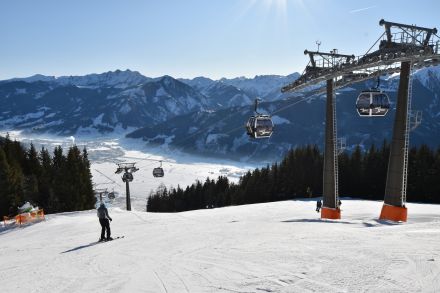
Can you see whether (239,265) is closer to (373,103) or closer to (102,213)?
(102,213)

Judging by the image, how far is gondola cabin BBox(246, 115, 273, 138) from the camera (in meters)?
A: 31.5

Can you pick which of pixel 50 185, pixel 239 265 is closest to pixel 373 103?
pixel 239 265

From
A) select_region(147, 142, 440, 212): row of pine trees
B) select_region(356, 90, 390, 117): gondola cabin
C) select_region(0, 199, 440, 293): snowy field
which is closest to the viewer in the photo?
select_region(0, 199, 440, 293): snowy field

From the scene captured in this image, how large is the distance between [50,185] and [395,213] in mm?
53588

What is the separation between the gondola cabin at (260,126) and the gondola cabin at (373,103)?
6.83 m

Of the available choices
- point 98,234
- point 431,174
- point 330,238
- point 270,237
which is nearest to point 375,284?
point 330,238

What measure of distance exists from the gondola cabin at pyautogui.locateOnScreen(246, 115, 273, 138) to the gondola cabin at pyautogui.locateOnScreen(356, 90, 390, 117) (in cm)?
683

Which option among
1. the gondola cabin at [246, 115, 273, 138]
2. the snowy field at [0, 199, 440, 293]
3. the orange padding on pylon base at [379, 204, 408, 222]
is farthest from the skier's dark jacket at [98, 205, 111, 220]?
the orange padding on pylon base at [379, 204, 408, 222]

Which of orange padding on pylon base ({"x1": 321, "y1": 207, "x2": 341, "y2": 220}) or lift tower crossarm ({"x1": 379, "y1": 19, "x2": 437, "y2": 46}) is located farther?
orange padding on pylon base ({"x1": 321, "y1": 207, "x2": 341, "y2": 220})

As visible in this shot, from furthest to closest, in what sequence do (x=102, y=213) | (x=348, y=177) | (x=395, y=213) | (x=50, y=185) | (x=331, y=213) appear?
(x=348, y=177) < (x=50, y=185) < (x=331, y=213) < (x=395, y=213) < (x=102, y=213)

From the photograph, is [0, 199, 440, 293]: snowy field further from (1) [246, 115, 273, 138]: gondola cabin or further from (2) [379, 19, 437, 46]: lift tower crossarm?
(2) [379, 19, 437, 46]: lift tower crossarm

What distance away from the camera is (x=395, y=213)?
26406mm

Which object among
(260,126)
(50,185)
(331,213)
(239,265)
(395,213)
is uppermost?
(260,126)

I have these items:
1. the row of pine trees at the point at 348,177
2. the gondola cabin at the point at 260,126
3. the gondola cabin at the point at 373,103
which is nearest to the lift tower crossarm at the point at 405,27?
the gondola cabin at the point at 373,103
